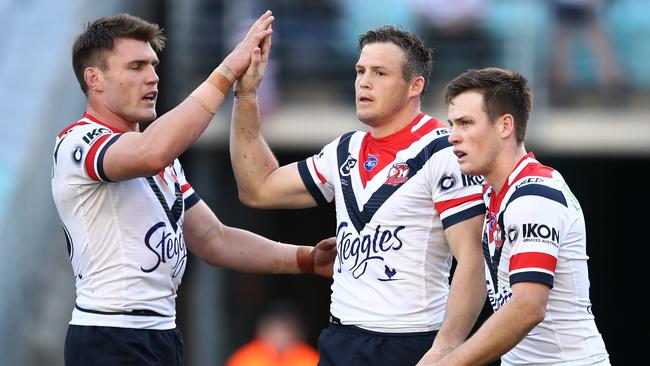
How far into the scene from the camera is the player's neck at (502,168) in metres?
5.52

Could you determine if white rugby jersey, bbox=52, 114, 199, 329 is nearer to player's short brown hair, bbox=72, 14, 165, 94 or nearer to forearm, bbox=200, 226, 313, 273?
player's short brown hair, bbox=72, 14, 165, 94

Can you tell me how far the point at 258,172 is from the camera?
6.48m

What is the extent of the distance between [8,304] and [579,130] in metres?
6.57

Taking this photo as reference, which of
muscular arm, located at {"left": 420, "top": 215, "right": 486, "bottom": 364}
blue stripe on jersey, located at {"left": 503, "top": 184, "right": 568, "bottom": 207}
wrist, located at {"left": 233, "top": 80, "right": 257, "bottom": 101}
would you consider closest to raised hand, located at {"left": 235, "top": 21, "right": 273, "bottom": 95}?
wrist, located at {"left": 233, "top": 80, "right": 257, "bottom": 101}

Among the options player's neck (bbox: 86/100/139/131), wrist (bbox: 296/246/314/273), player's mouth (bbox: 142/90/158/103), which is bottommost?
wrist (bbox: 296/246/314/273)

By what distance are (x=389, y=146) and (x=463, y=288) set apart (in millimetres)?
843

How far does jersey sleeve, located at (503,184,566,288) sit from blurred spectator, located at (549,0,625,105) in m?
8.58

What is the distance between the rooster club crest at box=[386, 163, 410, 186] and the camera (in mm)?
5898

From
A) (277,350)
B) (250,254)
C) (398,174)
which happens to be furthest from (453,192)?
(277,350)

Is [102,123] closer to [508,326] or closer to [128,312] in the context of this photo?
[128,312]

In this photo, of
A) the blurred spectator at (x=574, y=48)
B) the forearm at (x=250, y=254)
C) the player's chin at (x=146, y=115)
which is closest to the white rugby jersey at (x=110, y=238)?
the player's chin at (x=146, y=115)

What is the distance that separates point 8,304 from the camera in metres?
10.3

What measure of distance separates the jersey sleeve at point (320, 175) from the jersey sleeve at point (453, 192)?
671 mm

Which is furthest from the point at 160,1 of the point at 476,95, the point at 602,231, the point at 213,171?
the point at 476,95
